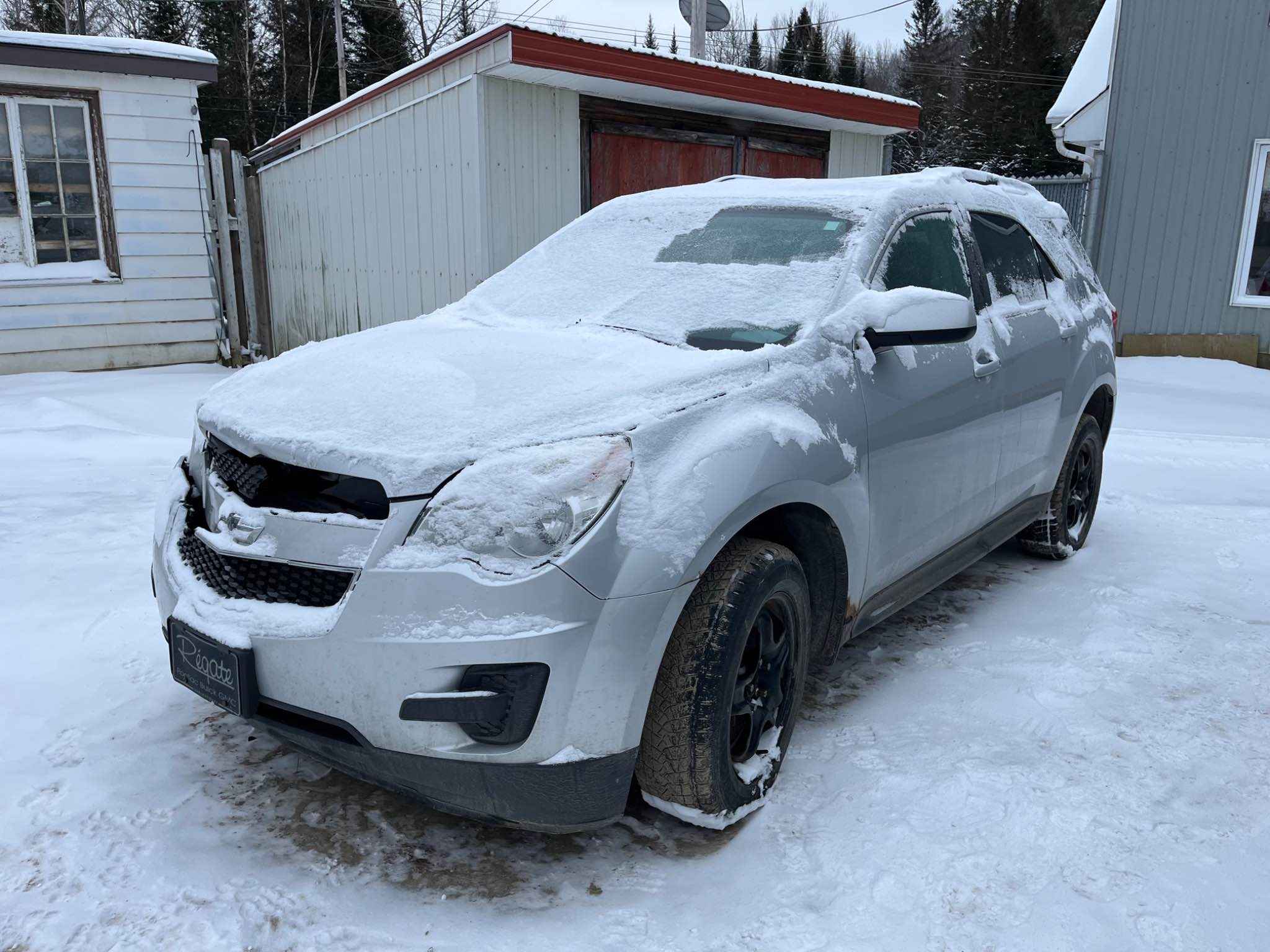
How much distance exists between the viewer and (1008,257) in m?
4.02

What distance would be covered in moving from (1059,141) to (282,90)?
2514 centimetres

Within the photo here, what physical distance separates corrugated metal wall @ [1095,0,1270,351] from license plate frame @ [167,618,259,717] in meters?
12.0

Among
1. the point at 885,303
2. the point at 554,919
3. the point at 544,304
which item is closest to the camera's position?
the point at 554,919

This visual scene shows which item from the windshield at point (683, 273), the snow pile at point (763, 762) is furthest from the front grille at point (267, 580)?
the windshield at point (683, 273)

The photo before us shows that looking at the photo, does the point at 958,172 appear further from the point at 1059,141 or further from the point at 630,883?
the point at 1059,141

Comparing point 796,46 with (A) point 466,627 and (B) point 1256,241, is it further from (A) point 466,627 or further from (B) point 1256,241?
(A) point 466,627

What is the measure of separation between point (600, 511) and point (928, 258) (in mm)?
1887

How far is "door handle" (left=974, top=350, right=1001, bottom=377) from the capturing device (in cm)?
345

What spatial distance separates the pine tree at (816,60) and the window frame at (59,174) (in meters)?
47.1

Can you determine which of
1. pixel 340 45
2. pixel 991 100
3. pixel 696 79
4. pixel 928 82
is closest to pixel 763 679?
pixel 696 79

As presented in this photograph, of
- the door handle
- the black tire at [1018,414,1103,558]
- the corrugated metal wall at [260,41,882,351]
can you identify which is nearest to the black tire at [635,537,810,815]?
the door handle

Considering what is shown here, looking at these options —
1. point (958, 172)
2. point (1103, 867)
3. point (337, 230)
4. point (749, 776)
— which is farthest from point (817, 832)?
point (337, 230)

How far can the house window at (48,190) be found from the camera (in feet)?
30.5

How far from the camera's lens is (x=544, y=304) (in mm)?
3402
